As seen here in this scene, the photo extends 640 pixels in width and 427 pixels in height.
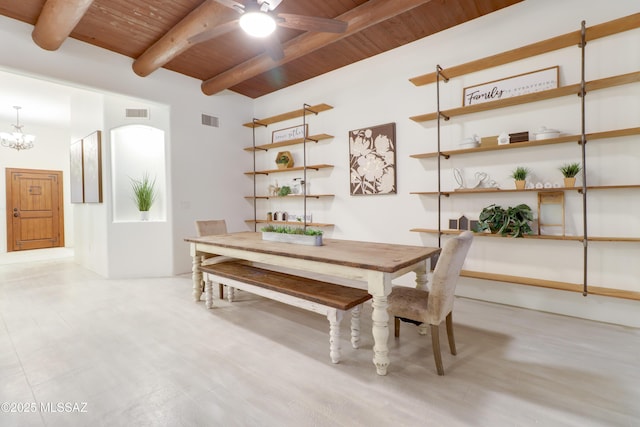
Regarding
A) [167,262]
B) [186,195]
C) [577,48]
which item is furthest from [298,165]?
[577,48]

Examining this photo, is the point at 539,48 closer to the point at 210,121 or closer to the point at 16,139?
the point at 210,121

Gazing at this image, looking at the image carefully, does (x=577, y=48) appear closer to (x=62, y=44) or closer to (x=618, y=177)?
(x=618, y=177)

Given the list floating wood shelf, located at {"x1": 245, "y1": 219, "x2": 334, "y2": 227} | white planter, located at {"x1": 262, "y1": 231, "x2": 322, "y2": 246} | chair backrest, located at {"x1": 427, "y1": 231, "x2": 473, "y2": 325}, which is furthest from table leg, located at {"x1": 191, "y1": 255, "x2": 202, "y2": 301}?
chair backrest, located at {"x1": 427, "y1": 231, "x2": 473, "y2": 325}

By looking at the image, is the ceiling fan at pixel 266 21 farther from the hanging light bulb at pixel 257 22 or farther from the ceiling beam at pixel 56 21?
the ceiling beam at pixel 56 21

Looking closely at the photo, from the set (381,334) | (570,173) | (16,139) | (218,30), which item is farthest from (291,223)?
(16,139)

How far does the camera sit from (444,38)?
348 cm

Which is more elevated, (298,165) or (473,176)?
(298,165)

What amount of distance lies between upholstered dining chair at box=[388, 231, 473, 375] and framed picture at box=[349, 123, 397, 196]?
202 centimetres

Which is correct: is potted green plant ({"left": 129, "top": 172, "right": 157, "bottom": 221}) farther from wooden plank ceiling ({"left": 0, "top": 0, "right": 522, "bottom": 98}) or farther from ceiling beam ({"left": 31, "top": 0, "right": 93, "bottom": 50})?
ceiling beam ({"left": 31, "top": 0, "right": 93, "bottom": 50})

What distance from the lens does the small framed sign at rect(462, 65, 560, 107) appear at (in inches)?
113

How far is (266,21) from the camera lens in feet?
7.24

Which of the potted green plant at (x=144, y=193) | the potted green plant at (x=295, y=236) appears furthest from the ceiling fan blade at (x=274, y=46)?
the potted green plant at (x=144, y=193)

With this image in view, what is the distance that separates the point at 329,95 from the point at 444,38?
5.57 ft

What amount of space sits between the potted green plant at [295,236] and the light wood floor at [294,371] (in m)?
0.76
